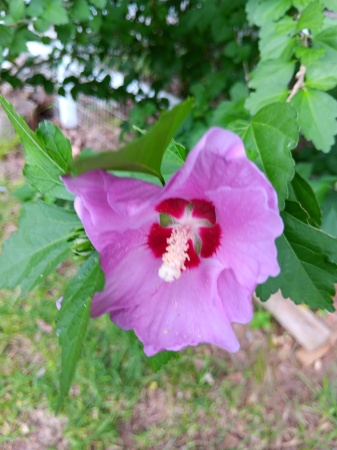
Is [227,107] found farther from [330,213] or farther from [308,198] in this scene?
[308,198]

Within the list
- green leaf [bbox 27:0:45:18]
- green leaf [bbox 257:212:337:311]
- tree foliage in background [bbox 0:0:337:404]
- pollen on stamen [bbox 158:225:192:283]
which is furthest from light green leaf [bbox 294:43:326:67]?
green leaf [bbox 27:0:45:18]

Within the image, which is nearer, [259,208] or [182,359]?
[259,208]

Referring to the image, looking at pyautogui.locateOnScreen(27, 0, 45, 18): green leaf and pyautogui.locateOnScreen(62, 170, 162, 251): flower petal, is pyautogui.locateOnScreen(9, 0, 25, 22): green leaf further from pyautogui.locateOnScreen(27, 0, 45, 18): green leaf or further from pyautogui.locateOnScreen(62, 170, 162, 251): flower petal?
pyautogui.locateOnScreen(62, 170, 162, 251): flower petal

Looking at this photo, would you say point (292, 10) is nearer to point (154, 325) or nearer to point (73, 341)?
point (154, 325)

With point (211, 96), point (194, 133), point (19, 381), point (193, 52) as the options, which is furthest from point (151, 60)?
point (19, 381)

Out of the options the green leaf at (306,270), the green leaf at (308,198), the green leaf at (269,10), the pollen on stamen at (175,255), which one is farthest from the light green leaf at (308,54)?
the pollen on stamen at (175,255)

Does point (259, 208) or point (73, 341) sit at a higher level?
point (259, 208)
